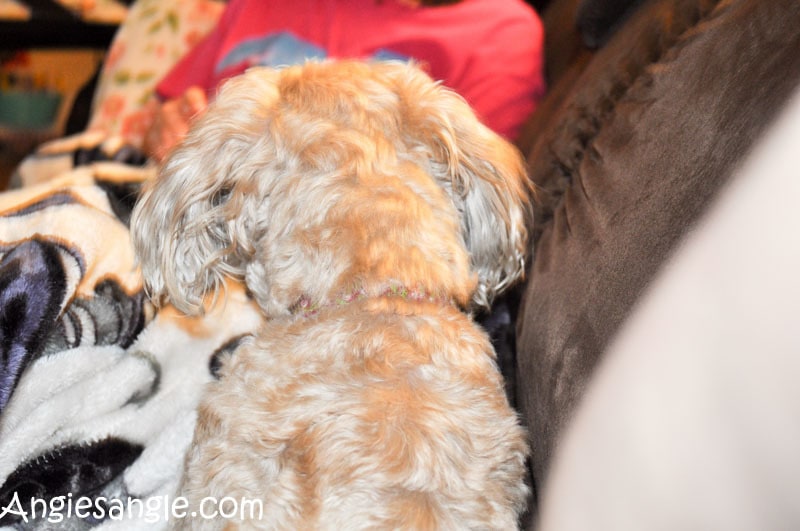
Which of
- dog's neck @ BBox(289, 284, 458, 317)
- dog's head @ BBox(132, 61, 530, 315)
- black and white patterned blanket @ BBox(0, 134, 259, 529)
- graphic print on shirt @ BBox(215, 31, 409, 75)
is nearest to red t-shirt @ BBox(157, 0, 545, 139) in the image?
graphic print on shirt @ BBox(215, 31, 409, 75)

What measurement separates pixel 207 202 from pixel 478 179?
0.53 m

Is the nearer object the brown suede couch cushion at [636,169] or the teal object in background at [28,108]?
the brown suede couch cushion at [636,169]

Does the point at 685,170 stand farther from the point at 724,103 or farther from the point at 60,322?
the point at 60,322

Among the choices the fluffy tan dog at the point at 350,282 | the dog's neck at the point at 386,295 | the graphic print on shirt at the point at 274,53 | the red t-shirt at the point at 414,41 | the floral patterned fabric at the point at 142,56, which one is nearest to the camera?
the fluffy tan dog at the point at 350,282

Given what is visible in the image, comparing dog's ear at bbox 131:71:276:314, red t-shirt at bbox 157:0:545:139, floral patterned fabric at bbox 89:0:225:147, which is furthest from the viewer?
floral patterned fabric at bbox 89:0:225:147

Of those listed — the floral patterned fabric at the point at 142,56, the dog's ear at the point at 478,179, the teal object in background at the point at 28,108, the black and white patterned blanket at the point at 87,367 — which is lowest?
the teal object in background at the point at 28,108

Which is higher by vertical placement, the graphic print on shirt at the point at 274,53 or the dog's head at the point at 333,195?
the dog's head at the point at 333,195

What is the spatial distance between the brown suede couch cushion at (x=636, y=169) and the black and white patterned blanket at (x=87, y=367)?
Answer: 0.67m

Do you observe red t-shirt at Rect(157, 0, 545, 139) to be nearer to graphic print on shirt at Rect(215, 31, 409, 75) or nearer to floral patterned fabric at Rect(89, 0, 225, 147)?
graphic print on shirt at Rect(215, 31, 409, 75)

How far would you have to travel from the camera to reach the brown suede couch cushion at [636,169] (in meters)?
0.97

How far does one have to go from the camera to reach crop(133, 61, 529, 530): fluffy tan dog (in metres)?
0.94

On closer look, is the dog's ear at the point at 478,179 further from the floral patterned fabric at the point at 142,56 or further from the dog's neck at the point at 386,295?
the floral patterned fabric at the point at 142,56

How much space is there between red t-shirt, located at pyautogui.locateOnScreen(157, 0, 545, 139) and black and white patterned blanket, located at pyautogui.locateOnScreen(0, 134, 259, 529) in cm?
105

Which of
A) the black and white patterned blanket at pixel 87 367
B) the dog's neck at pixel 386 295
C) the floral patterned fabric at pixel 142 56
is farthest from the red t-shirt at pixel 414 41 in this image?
the dog's neck at pixel 386 295
